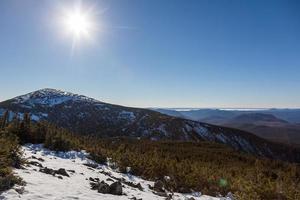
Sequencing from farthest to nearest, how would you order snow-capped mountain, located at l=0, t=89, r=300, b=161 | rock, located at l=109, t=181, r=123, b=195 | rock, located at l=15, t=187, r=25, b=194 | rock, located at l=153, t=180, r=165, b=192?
snow-capped mountain, located at l=0, t=89, r=300, b=161 < rock, located at l=153, t=180, r=165, b=192 < rock, located at l=109, t=181, r=123, b=195 < rock, located at l=15, t=187, r=25, b=194

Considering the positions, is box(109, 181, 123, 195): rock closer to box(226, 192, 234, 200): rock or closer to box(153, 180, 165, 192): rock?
box(153, 180, 165, 192): rock

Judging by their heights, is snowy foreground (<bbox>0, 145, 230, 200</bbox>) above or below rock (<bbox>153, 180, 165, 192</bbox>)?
above

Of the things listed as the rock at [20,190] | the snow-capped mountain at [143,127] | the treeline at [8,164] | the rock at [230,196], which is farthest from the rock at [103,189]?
the snow-capped mountain at [143,127]

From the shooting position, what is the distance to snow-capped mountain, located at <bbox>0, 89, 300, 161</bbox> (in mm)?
95938

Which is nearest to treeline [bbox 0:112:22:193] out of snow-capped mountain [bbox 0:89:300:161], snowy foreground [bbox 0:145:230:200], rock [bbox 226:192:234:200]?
snowy foreground [bbox 0:145:230:200]

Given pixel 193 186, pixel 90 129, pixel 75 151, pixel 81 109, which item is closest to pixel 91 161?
pixel 75 151

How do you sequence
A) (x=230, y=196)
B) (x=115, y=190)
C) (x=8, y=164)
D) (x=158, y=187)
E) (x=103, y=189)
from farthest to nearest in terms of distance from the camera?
1. (x=230, y=196)
2. (x=158, y=187)
3. (x=115, y=190)
4. (x=103, y=189)
5. (x=8, y=164)

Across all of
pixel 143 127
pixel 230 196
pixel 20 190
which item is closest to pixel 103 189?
pixel 20 190

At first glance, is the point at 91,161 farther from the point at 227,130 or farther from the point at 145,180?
the point at 227,130

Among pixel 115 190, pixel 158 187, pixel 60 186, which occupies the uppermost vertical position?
pixel 60 186

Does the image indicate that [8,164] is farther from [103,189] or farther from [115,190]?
[115,190]

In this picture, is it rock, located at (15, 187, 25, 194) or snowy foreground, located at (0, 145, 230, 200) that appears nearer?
rock, located at (15, 187, 25, 194)

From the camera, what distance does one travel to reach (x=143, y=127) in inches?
3903

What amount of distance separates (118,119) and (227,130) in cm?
4092
